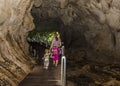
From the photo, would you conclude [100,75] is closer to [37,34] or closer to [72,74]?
[72,74]

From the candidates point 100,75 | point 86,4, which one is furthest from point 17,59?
point 86,4

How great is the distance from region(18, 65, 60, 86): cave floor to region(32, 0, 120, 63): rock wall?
308 inches

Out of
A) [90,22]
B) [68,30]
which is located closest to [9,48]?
[90,22]

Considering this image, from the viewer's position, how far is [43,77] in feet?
35.0

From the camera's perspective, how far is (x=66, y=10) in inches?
877

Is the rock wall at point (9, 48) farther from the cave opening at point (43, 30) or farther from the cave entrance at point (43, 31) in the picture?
the cave entrance at point (43, 31)

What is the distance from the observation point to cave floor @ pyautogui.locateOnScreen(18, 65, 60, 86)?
972 centimetres

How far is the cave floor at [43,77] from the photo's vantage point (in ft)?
31.9

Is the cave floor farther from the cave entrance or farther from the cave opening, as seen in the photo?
the cave entrance

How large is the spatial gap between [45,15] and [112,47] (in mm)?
7971

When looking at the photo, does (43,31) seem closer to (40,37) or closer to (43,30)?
(43,30)

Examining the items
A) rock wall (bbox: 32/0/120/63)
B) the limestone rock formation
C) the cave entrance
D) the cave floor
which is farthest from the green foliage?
the cave floor

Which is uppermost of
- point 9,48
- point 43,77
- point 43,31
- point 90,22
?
point 90,22

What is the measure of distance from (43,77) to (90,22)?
11742 millimetres
